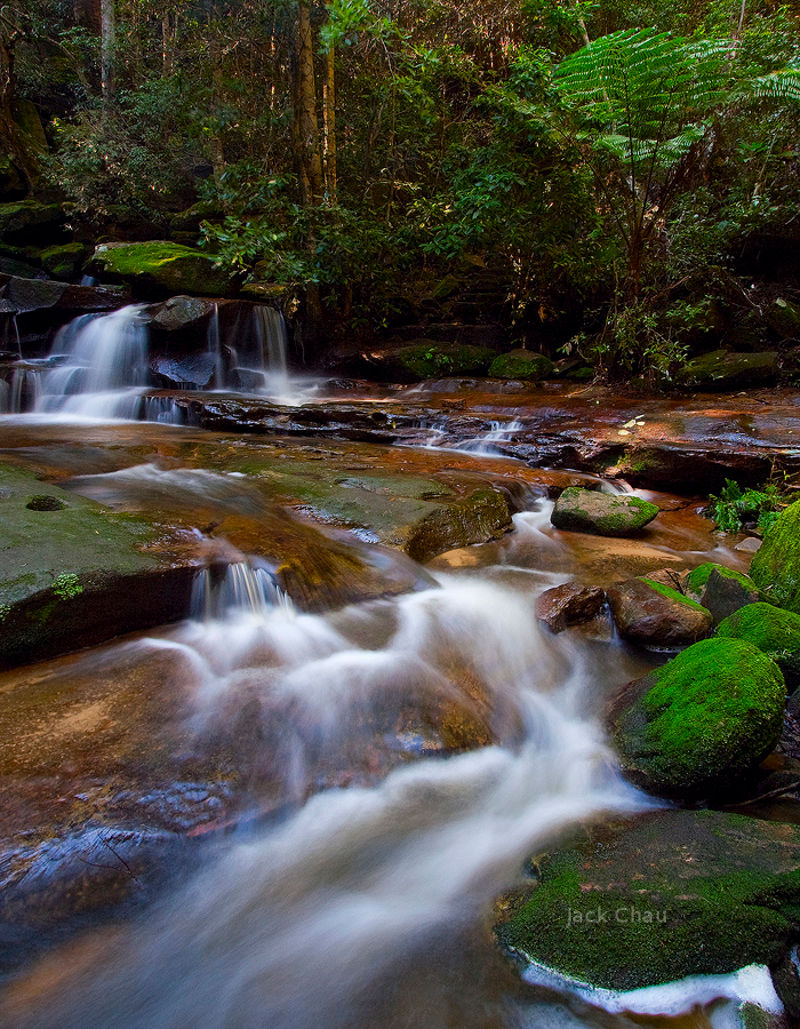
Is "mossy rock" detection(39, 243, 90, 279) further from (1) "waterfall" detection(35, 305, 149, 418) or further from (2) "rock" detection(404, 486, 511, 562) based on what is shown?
(2) "rock" detection(404, 486, 511, 562)

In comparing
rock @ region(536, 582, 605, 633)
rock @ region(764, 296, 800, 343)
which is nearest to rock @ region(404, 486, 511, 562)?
rock @ region(536, 582, 605, 633)

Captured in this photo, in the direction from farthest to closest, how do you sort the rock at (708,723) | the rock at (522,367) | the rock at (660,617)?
the rock at (522,367) < the rock at (660,617) < the rock at (708,723)

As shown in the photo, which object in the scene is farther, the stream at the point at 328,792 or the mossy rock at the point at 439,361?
the mossy rock at the point at 439,361

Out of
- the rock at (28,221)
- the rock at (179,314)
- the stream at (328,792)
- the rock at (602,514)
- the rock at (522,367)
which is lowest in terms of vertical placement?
the stream at (328,792)

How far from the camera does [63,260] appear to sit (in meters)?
13.9

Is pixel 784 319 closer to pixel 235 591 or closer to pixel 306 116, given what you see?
pixel 306 116

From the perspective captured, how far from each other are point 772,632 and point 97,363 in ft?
37.5

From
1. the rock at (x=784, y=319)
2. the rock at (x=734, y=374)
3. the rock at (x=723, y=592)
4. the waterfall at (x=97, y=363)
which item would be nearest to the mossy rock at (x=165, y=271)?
the waterfall at (x=97, y=363)

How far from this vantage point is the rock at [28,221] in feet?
46.9

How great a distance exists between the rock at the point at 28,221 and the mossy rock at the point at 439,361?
1014cm

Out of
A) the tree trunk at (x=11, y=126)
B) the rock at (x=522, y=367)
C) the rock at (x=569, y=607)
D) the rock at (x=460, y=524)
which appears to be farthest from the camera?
the tree trunk at (x=11, y=126)

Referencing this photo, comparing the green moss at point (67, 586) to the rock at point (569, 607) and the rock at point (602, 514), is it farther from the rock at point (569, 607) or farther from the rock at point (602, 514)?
the rock at point (602, 514)

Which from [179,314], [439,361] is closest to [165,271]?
[179,314]

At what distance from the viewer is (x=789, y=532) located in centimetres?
381
